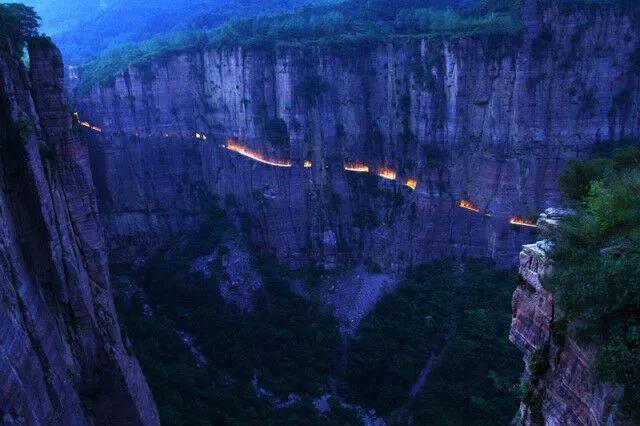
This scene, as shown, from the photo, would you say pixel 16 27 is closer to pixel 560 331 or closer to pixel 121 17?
pixel 560 331

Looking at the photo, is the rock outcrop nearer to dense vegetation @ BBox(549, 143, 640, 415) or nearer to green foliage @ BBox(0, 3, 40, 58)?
dense vegetation @ BBox(549, 143, 640, 415)

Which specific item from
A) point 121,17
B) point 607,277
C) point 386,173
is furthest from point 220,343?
point 121,17

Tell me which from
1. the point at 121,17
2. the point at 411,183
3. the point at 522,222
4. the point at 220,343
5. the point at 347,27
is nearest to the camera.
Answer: the point at 220,343

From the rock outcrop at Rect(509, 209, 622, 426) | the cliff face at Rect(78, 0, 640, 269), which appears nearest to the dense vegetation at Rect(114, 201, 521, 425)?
the cliff face at Rect(78, 0, 640, 269)

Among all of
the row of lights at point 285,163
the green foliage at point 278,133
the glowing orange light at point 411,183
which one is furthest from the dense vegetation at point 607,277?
the green foliage at point 278,133

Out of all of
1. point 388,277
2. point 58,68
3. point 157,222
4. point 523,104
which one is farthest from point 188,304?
point 523,104
